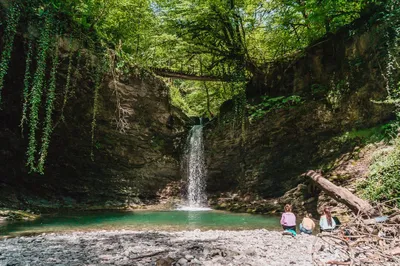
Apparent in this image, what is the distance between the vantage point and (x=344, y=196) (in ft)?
24.0

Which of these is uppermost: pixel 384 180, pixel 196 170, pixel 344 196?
pixel 196 170

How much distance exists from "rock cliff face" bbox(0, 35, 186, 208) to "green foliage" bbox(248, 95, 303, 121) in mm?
4048

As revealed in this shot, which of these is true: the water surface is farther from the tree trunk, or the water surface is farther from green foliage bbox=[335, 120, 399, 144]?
green foliage bbox=[335, 120, 399, 144]

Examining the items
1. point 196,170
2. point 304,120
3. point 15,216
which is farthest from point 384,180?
point 15,216

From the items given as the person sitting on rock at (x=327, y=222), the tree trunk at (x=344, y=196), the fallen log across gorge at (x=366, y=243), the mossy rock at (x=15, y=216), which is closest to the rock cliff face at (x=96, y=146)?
the mossy rock at (x=15, y=216)

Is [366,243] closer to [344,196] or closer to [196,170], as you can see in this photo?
[344,196]

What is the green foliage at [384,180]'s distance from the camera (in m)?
6.42

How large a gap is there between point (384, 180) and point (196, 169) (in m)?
8.67

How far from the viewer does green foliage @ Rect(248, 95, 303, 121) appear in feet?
39.0

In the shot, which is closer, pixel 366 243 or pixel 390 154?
pixel 366 243

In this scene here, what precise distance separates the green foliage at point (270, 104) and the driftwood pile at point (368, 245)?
7.28m

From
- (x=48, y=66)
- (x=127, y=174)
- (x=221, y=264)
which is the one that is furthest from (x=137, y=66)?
(x=221, y=264)

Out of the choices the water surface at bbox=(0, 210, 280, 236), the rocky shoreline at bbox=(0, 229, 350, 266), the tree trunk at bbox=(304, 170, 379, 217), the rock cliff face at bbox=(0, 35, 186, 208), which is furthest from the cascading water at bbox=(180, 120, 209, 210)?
the rocky shoreline at bbox=(0, 229, 350, 266)

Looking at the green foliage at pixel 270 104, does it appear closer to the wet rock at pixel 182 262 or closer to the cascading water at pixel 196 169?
the cascading water at pixel 196 169
